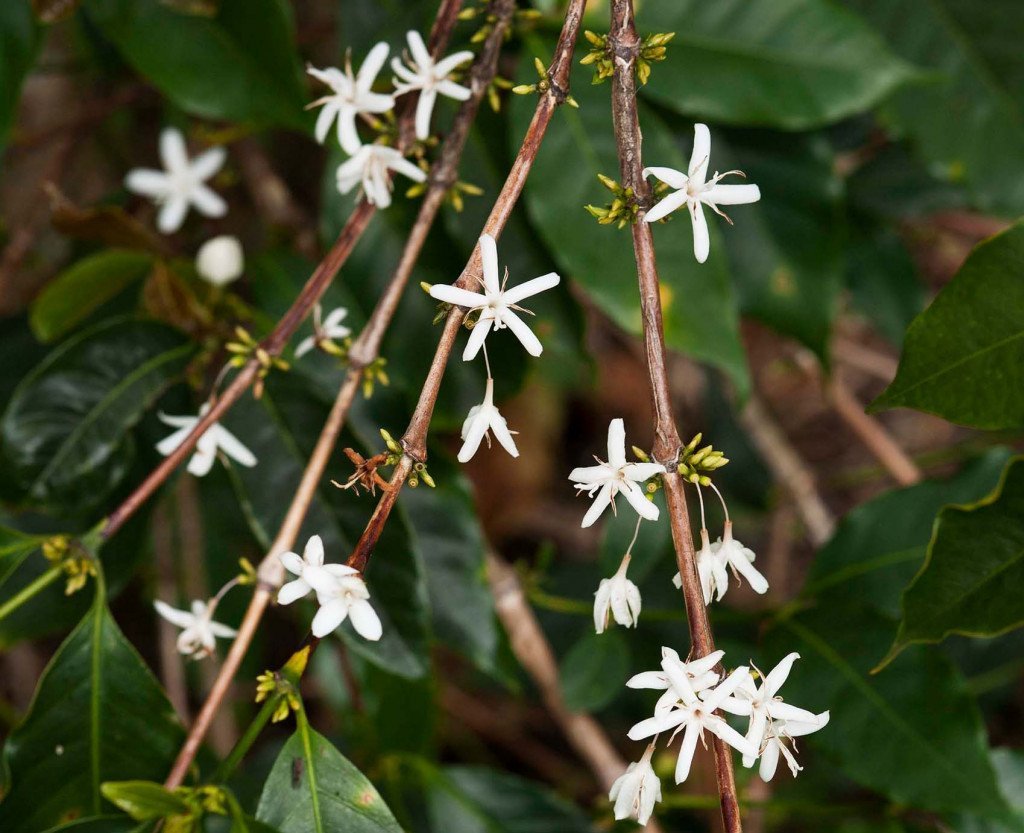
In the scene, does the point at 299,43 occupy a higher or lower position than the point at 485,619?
higher

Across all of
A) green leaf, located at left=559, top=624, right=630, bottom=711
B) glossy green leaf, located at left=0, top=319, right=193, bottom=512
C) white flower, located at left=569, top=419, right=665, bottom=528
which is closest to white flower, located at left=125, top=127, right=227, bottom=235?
glossy green leaf, located at left=0, top=319, right=193, bottom=512

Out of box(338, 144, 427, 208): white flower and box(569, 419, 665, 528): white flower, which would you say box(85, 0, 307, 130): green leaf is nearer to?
box(338, 144, 427, 208): white flower

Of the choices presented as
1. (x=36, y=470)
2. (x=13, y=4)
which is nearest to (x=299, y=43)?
(x=13, y=4)

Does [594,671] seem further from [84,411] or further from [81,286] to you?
[81,286]

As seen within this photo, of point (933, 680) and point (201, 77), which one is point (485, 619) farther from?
point (201, 77)

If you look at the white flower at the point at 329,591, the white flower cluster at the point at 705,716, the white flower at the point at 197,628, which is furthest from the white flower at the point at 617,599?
the white flower at the point at 197,628
